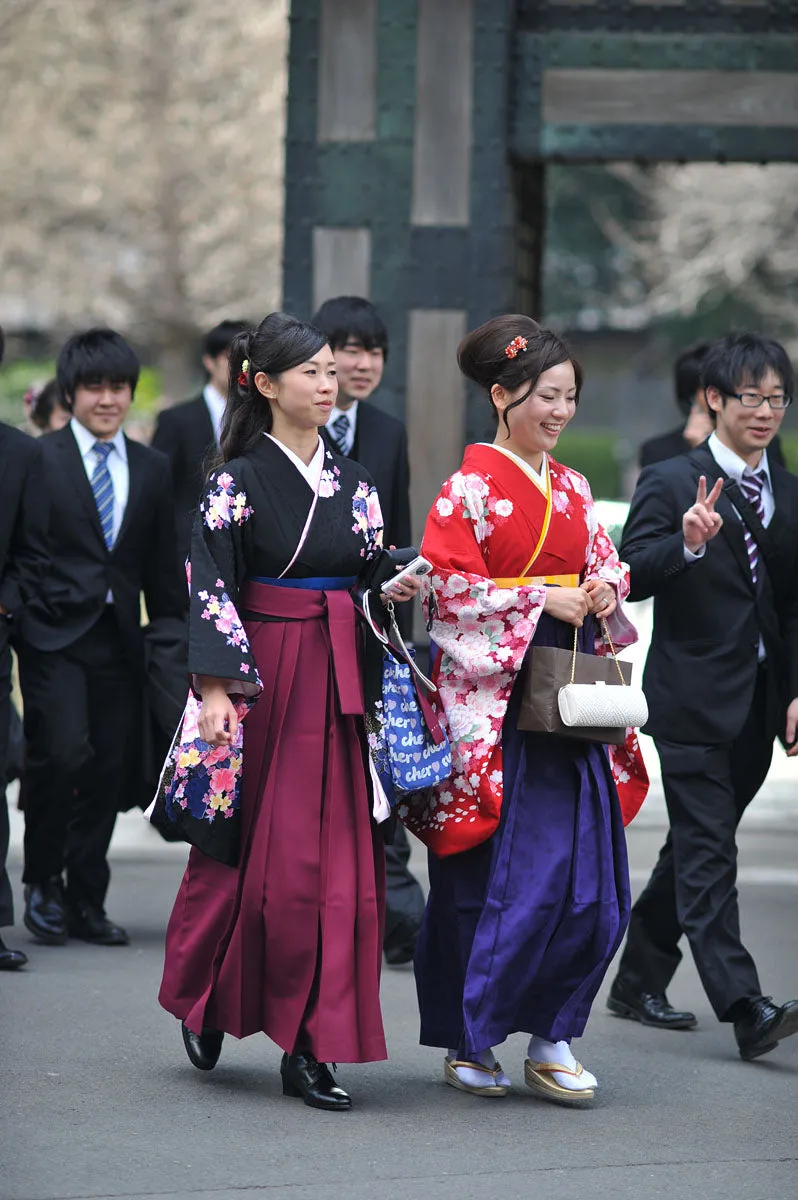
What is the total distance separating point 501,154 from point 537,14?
665 millimetres

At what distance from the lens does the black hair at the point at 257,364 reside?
15.2ft

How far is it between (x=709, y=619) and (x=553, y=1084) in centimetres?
140

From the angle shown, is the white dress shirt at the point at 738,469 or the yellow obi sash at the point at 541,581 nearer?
the yellow obi sash at the point at 541,581

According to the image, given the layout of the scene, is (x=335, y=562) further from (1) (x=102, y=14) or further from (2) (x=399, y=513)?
(1) (x=102, y=14)

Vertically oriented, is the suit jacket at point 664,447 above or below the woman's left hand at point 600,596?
above

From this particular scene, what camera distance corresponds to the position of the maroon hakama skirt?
14.6 feet

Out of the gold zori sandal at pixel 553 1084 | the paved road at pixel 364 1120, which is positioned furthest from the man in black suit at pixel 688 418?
the gold zori sandal at pixel 553 1084

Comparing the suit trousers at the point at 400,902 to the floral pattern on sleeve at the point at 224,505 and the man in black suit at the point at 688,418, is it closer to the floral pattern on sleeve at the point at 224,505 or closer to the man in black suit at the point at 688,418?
the floral pattern on sleeve at the point at 224,505

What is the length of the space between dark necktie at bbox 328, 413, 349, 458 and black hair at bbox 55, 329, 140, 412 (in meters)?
0.70

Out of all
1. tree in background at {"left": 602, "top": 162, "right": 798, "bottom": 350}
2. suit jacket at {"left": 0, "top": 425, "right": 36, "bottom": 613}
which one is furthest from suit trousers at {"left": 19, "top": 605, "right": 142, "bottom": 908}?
tree in background at {"left": 602, "top": 162, "right": 798, "bottom": 350}

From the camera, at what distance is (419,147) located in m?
8.80

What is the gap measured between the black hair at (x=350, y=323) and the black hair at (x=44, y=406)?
81.1 inches

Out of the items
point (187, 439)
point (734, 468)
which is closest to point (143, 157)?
point (187, 439)

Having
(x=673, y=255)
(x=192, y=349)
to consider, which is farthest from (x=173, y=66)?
(x=673, y=255)
